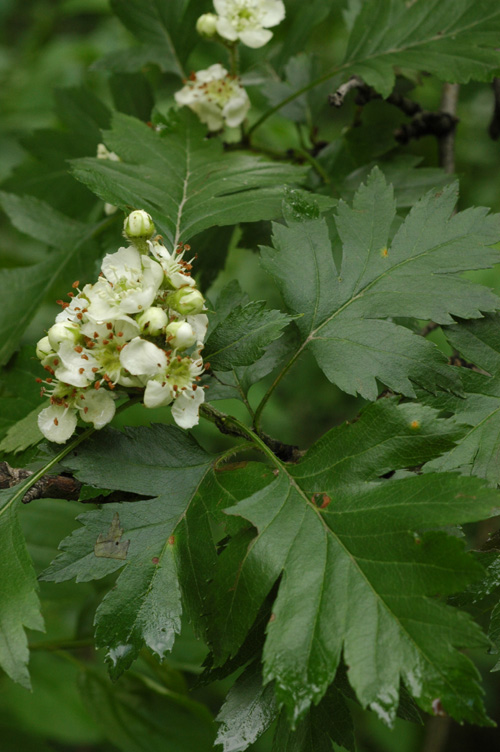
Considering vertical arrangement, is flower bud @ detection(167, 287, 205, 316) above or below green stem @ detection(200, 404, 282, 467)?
above

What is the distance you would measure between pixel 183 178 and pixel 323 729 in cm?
98

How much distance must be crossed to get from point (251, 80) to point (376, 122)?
1.15ft

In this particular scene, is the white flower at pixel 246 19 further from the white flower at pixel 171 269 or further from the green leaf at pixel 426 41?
the white flower at pixel 171 269

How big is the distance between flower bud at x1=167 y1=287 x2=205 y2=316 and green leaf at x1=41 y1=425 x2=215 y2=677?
0.64 ft

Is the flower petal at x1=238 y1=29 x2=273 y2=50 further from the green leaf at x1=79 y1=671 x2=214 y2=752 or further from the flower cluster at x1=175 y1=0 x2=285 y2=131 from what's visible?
the green leaf at x1=79 y1=671 x2=214 y2=752

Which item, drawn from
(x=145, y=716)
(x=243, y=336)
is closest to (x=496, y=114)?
(x=243, y=336)

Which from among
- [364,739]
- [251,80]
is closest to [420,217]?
[251,80]

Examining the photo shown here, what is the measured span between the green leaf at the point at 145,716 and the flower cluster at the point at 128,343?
1086mm

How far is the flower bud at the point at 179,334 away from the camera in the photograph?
933mm

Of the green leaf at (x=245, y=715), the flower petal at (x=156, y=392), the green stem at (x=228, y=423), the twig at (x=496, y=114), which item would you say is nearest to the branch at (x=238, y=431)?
the green stem at (x=228, y=423)

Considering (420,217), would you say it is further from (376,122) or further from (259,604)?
(259,604)

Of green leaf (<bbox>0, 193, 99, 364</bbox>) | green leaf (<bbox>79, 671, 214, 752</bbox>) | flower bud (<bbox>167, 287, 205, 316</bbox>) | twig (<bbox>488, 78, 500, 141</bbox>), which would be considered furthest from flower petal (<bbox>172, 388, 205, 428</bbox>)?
twig (<bbox>488, 78, 500, 141</bbox>)

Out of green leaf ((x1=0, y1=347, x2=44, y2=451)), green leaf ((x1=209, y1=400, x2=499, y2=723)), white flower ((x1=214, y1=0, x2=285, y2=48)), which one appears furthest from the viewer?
white flower ((x1=214, y1=0, x2=285, y2=48))

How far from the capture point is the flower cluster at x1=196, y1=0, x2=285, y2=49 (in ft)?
4.83
